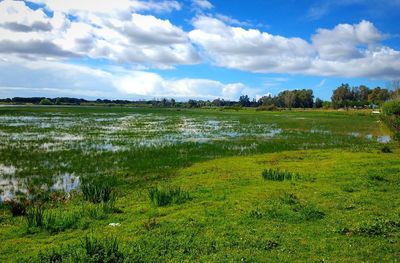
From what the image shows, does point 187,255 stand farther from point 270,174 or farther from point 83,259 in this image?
point 270,174

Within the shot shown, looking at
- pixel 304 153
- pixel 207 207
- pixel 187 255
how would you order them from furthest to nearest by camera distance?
1. pixel 304 153
2. pixel 207 207
3. pixel 187 255

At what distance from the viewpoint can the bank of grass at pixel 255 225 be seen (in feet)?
32.2

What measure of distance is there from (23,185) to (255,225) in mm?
13372

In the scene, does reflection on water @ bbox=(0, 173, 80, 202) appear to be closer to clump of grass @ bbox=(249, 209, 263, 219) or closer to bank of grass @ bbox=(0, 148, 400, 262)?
bank of grass @ bbox=(0, 148, 400, 262)

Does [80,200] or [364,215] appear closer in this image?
[364,215]

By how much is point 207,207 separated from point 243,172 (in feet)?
27.9

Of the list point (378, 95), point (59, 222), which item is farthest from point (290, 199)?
point (378, 95)

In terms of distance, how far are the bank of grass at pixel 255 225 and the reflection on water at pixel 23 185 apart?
11.1 feet

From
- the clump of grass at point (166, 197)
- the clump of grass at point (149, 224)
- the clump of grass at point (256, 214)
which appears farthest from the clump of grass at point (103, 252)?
the clump of grass at point (166, 197)

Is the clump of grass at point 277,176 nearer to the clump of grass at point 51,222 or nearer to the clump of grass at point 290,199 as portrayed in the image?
the clump of grass at point 290,199

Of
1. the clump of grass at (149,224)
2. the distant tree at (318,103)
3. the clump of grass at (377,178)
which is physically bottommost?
the clump of grass at (149,224)

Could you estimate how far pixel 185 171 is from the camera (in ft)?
77.0

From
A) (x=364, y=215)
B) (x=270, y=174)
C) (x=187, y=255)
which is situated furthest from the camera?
(x=270, y=174)

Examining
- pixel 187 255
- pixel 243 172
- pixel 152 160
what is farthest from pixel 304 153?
pixel 187 255
